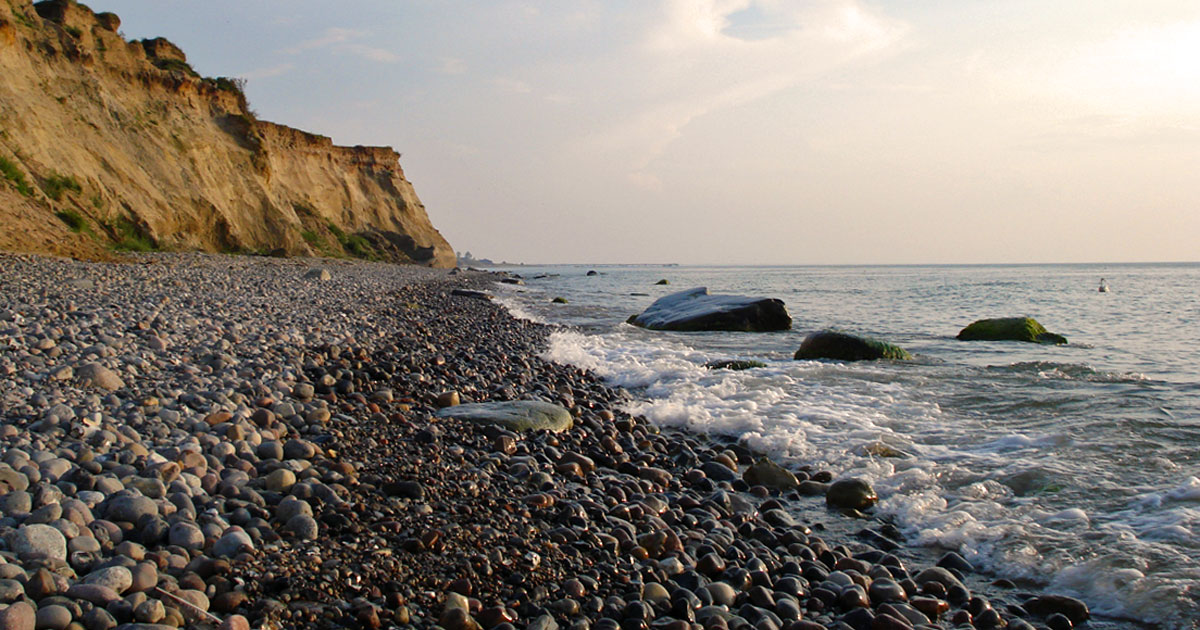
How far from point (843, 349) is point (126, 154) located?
2668 centimetres

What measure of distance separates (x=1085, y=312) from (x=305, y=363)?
23.6 metres

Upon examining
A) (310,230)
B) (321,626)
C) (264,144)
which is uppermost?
(264,144)

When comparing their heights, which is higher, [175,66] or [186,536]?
[175,66]

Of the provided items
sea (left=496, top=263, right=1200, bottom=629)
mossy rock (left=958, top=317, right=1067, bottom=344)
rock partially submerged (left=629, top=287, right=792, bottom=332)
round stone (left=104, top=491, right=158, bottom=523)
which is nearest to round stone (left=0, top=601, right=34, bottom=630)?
round stone (left=104, top=491, right=158, bottom=523)

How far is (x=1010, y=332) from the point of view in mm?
14039

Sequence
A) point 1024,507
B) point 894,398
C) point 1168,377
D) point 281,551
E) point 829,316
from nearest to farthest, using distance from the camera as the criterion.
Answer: point 281,551
point 1024,507
point 894,398
point 1168,377
point 829,316

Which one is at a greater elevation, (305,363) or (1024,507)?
(305,363)

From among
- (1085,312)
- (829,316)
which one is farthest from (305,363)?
(1085,312)

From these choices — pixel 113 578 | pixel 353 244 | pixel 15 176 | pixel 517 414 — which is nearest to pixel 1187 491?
pixel 517 414

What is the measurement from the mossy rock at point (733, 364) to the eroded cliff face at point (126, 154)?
14.3m

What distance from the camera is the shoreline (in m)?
2.78

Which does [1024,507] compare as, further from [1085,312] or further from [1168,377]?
[1085,312]

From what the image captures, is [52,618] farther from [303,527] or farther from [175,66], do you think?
[175,66]

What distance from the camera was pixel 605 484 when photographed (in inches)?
189
